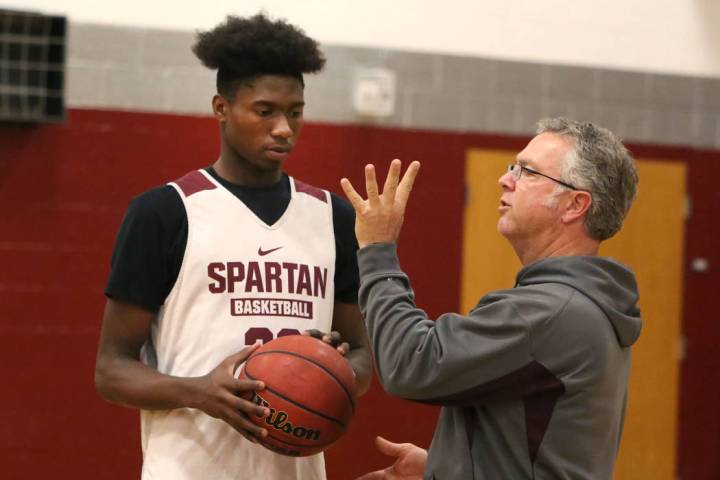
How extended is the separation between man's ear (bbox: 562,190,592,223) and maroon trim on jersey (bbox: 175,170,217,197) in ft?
2.90

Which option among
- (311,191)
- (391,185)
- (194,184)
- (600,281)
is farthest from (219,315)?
(600,281)

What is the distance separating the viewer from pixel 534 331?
2117 millimetres

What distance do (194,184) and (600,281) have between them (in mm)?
1024

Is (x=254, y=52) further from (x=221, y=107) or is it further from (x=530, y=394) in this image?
(x=530, y=394)

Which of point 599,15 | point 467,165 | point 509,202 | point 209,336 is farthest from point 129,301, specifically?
point 599,15

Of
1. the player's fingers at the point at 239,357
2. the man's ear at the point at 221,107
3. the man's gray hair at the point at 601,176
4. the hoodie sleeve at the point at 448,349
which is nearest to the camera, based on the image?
the hoodie sleeve at the point at 448,349

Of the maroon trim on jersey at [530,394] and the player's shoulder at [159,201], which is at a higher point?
the player's shoulder at [159,201]

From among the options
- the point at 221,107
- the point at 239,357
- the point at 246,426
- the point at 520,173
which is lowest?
the point at 246,426

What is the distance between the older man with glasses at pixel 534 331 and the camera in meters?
2.13

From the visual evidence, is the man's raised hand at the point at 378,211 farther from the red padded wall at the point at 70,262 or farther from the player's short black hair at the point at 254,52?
the red padded wall at the point at 70,262

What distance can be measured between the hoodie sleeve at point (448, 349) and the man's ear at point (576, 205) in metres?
0.24

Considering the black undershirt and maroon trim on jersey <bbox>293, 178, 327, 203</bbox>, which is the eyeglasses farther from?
the black undershirt

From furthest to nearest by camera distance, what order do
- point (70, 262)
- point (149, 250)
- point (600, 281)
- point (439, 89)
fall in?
1. point (439, 89)
2. point (70, 262)
3. point (149, 250)
4. point (600, 281)

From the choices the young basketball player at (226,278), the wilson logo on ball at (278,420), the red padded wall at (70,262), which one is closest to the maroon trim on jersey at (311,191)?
the young basketball player at (226,278)
